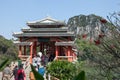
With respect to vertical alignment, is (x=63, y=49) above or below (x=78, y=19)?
below

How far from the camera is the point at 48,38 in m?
39.3

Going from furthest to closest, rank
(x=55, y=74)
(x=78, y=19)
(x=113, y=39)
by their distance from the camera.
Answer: (x=78, y=19) < (x=55, y=74) < (x=113, y=39)

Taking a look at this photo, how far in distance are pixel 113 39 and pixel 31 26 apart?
1423 inches

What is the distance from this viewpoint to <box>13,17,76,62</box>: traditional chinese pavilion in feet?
126

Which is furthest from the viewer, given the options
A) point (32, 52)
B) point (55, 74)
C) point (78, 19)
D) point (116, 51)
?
point (78, 19)

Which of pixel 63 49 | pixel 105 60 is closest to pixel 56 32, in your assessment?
pixel 63 49

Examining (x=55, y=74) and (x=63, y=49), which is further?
(x=63, y=49)

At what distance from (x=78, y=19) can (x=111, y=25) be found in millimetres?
69870

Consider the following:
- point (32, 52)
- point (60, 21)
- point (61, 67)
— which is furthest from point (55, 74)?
point (60, 21)

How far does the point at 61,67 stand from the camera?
20859 millimetres

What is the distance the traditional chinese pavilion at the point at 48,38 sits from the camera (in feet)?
126

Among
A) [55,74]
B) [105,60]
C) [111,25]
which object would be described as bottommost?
[55,74]

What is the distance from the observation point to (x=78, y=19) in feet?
250

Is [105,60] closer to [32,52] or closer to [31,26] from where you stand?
[32,52]
